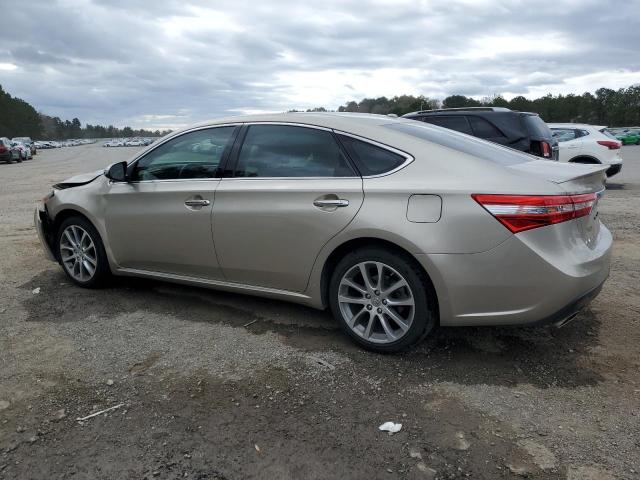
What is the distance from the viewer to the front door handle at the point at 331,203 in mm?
3643

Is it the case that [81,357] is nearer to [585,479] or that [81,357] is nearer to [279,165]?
[279,165]

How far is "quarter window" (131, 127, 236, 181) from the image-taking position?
4.40 meters

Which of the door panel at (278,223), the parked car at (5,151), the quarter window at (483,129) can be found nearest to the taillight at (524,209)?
the door panel at (278,223)

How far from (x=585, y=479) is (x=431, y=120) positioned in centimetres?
782

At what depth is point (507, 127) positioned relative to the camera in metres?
8.79

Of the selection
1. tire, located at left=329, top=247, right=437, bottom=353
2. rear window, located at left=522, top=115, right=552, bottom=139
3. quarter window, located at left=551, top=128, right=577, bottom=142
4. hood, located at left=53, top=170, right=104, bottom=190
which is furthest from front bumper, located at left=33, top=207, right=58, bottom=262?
quarter window, located at left=551, top=128, right=577, bottom=142

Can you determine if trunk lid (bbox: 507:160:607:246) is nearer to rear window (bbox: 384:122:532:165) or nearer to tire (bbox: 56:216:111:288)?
rear window (bbox: 384:122:532:165)

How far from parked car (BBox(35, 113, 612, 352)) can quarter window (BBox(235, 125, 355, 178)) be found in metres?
0.01

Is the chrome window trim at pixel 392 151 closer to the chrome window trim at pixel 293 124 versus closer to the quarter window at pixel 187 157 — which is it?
the chrome window trim at pixel 293 124

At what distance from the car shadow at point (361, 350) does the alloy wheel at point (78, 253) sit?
0.17 metres

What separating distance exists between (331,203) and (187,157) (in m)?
1.55

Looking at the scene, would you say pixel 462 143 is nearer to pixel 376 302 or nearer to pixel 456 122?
pixel 376 302

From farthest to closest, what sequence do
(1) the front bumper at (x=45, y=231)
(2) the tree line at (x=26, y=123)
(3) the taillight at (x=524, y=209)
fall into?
(2) the tree line at (x=26, y=123) < (1) the front bumper at (x=45, y=231) < (3) the taillight at (x=524, y=209)

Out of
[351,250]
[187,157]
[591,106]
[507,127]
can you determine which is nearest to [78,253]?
[187,157]
